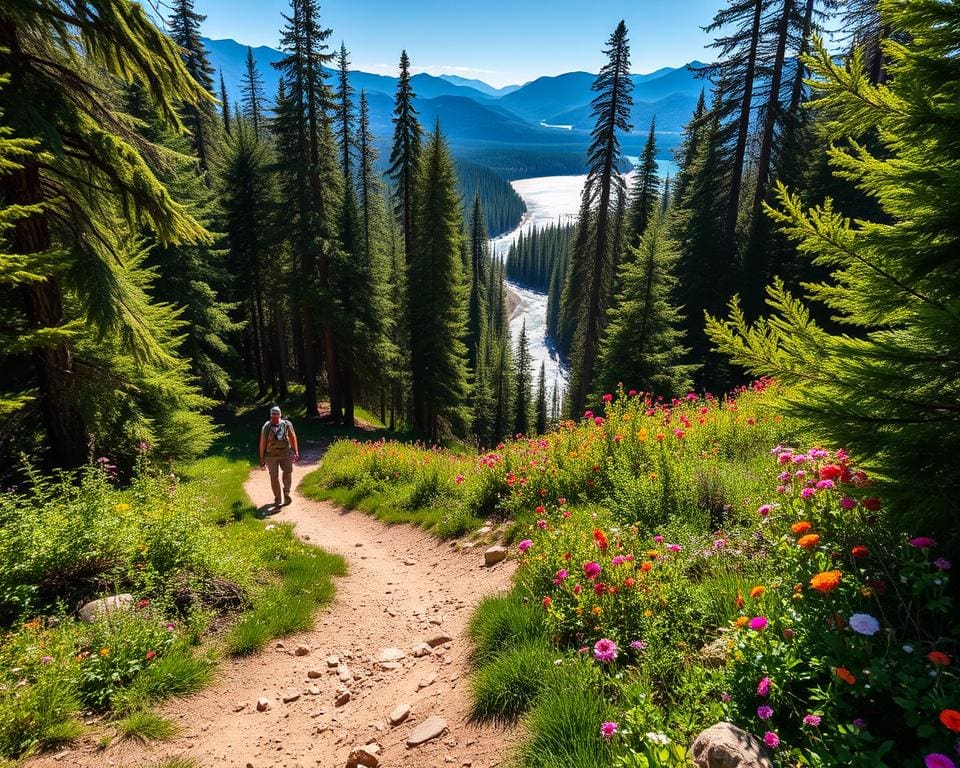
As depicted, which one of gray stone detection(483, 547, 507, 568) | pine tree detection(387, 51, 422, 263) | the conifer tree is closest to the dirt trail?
gray stone detection(483, 547, 507, 568)

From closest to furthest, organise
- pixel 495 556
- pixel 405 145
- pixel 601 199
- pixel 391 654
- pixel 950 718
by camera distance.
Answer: pixel 950 718 < pixel 391 654 < pixel 495 556 < pixel 601 199 < pixel 405 145

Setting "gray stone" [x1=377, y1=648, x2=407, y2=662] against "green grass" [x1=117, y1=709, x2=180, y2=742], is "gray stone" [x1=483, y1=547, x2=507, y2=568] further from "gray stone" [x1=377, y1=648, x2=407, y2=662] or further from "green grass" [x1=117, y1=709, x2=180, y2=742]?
"green grass" [x1=117, y1=709, x2=180, y2=742]

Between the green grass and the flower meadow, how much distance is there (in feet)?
8.52

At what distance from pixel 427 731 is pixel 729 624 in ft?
7.74

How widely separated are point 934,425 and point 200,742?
5505 mm

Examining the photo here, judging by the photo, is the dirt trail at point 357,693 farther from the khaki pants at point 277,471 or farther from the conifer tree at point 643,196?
the conifer tree at point 643,196

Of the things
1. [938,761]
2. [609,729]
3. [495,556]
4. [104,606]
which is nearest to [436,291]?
[495,556]

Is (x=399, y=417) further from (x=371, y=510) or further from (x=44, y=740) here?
(x=44, y=740)

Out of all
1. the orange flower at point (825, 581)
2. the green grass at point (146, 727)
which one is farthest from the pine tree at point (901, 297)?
the green grass at point (146, 727)

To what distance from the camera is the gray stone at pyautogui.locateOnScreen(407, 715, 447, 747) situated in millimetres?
3434

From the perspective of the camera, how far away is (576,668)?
314cm

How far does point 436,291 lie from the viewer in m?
24.7

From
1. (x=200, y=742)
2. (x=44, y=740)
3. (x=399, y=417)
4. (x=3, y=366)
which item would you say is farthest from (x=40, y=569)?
(x=399, y=417)

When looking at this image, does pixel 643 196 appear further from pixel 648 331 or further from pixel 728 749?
pixel 728 749
